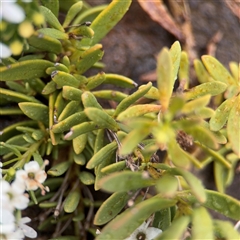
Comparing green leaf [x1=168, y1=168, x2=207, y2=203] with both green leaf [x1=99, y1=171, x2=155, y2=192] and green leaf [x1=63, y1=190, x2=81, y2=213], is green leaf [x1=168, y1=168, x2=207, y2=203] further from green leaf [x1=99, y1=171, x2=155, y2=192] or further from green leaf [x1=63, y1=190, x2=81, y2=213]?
green leaf [x1=63, y1=190, x2=81, y2=213]

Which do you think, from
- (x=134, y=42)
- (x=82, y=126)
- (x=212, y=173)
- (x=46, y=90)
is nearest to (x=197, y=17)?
(x=134, y=42)

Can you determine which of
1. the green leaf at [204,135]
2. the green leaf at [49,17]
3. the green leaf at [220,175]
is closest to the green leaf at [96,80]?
the green leaf at [49,17]

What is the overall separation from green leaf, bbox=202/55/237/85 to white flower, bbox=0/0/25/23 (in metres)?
0.89

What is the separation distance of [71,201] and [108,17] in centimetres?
75

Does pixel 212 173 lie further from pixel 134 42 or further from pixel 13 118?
pixel 13 118

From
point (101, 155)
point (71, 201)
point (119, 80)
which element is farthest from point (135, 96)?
point (71, 201)

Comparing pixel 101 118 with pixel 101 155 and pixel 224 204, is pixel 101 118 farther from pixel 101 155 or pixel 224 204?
pixel 224 204

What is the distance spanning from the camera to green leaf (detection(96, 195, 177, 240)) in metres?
1.06

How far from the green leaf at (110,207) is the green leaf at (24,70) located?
1.82ft

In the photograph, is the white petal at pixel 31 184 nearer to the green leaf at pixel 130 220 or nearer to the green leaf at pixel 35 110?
the green leaf at pixel 130 220

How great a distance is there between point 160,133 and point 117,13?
76 centimetres

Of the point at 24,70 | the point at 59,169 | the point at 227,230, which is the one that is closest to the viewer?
the point at 227,230

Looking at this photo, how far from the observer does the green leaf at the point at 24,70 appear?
1443mm

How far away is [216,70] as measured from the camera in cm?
170
